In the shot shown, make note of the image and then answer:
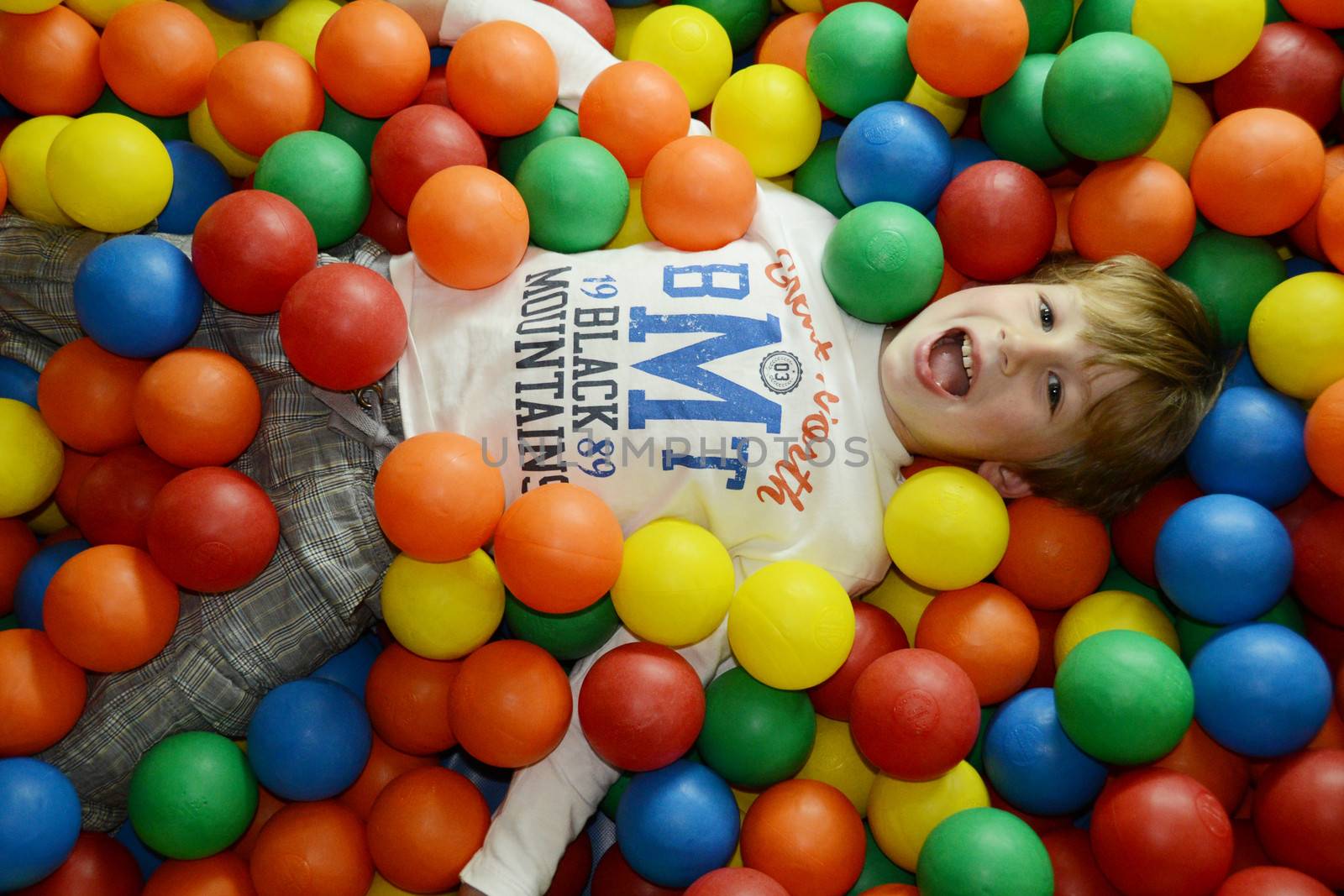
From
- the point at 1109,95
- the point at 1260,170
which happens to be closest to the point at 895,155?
the point at 1109,95

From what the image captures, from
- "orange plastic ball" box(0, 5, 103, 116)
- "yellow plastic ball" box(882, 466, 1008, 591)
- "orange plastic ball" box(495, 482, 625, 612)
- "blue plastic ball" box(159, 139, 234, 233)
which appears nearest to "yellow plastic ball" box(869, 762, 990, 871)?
"yellow plastic ball" box(882, 466, 1008, 591)

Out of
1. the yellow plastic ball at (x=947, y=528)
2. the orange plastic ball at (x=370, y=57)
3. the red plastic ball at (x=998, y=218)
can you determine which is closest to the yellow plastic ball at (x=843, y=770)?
the yellow plastic ball at (x=947, y=528)

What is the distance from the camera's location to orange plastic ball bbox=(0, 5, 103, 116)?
1881 millimetres

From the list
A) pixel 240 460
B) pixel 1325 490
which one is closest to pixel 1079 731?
pixel 1325 490

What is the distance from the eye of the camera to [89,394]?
1747mm

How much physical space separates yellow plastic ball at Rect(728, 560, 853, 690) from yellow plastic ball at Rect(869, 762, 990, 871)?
0.20 meters

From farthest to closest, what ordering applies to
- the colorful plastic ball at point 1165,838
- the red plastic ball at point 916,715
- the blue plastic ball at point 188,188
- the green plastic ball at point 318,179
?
the blue plastic ball at point 188,188, the green plastic ball at point 318,179, the red plastic ball at point 916,715, the colorful plastic ball at point 1165,838

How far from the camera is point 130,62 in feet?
6.07

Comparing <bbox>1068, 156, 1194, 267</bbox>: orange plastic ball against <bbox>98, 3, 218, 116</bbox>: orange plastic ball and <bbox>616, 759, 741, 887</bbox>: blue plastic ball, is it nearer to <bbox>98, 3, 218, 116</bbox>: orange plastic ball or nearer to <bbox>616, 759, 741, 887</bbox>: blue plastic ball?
<bbox>616, 759, 741, 887</bbox>: blue plastic ball

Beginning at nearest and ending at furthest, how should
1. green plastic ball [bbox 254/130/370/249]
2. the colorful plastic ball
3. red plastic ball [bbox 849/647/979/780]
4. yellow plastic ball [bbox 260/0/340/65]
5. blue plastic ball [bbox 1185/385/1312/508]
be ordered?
1. the colorful plastic ball
2. red plastic ball [bbox 849/647/979/780]
3. blue plastic ball [bbox 1185/385/1312/508]
4. green plastic ball [bbox 254/130/370/249]
5. yellow plastic ball [bbox 260/0/340/65]

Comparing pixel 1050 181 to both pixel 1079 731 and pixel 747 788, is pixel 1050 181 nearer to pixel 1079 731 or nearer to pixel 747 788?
pixel 1079 731

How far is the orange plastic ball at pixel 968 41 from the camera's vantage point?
5.73ft

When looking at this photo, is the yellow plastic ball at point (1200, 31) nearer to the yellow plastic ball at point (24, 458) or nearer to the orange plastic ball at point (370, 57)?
the orange plastic ball at point (370, 57)

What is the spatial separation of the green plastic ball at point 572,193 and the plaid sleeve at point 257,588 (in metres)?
0.35
